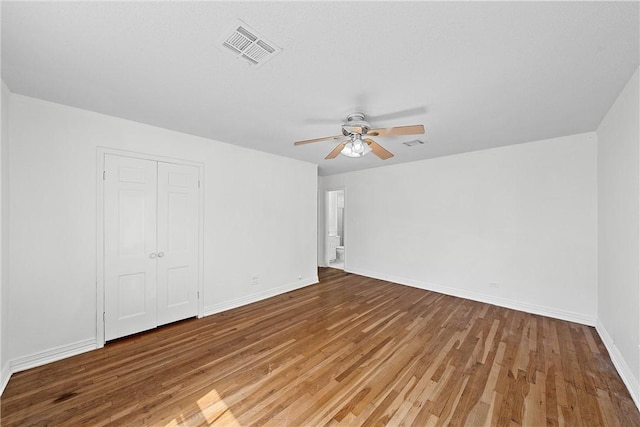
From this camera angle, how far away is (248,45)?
1.55 meters

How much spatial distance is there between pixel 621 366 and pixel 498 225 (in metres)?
2.08

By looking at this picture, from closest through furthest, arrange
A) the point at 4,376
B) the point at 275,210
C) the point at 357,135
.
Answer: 1. the point at 4,376
2. the point at 357,135
3. the point at 275,210

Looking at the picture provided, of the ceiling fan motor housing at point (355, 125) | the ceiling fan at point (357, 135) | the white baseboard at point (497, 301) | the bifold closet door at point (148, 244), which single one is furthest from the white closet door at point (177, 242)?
the white baseboard at point (497, 301)

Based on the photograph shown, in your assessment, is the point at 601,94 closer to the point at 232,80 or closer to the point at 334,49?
the point at 334,49

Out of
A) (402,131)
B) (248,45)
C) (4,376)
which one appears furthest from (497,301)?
(4,376)

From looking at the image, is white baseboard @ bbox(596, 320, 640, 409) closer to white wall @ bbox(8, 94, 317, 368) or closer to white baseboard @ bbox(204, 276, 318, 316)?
white baseboard @ bbox(204, 276, 318, 316)

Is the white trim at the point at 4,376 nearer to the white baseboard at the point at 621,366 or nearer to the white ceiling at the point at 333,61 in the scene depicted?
the white ceiling at the point at 333,61

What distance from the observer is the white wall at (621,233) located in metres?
1.95

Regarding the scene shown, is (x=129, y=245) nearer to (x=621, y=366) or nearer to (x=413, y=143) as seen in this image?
(x=413, y=143)

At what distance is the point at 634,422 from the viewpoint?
1.69 metres

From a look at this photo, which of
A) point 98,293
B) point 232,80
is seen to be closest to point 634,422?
point 232,80

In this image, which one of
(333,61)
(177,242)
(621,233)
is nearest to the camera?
(333,61)

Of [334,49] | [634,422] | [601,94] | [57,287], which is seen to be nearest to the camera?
[334,49]

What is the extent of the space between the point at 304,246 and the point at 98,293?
10.2 ft
